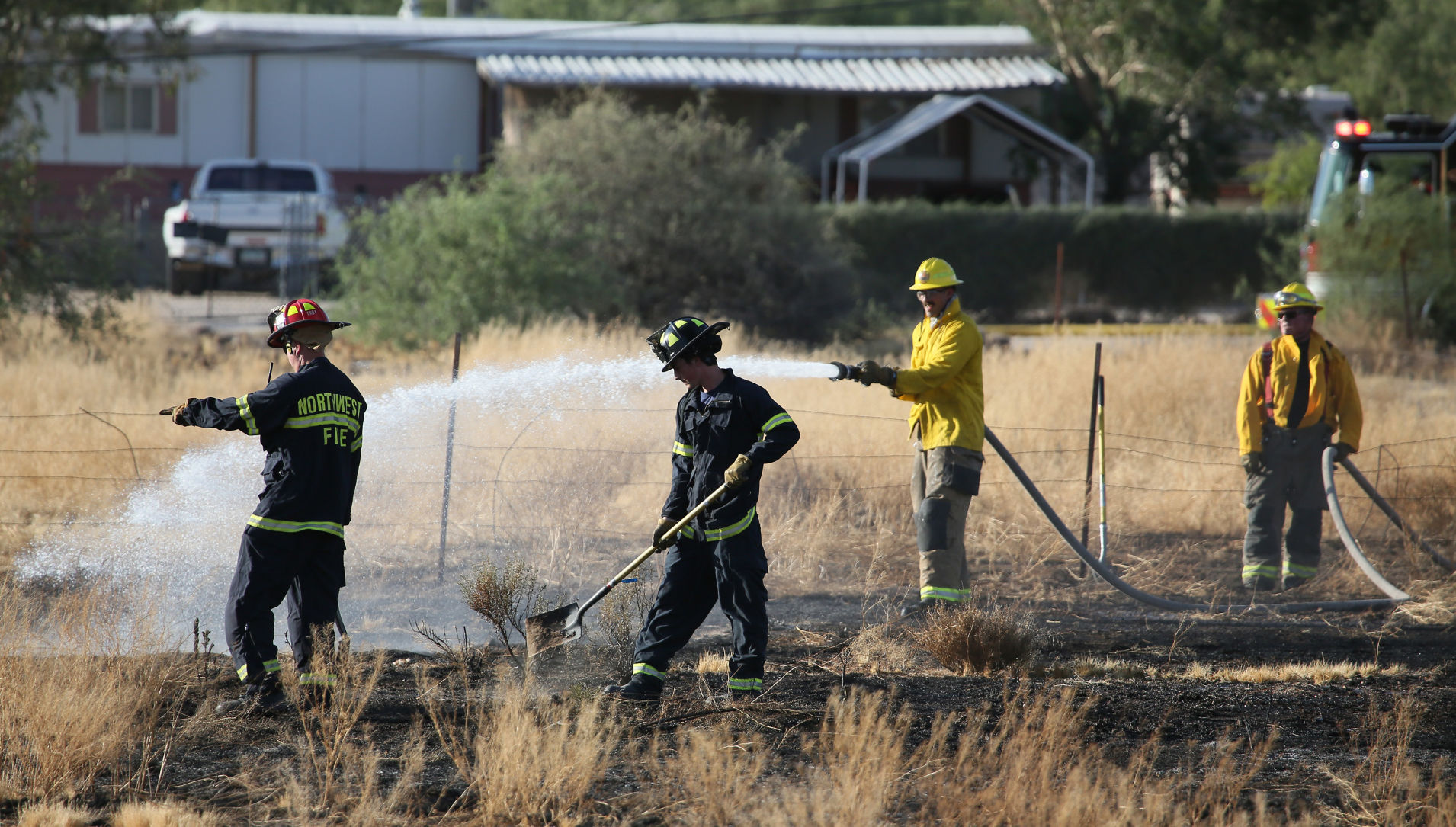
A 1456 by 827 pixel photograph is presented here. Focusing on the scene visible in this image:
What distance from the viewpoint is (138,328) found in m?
13.4

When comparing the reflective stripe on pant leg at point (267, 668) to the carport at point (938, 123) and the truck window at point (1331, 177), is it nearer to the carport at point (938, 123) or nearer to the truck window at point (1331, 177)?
the truck window at point (1331, 177)

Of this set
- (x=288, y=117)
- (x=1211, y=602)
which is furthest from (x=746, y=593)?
(x=288, y=117)

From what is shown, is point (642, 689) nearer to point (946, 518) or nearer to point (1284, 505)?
point (946, 518)

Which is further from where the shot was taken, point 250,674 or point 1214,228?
point 1214,228

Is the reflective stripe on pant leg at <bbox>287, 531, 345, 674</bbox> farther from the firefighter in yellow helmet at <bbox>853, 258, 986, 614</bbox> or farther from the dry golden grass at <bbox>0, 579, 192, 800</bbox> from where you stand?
the firefighter in yellow helmet at <bbox>853, 258, 986, 614</bbox>

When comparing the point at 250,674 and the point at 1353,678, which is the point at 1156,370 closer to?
the point at 1353,678

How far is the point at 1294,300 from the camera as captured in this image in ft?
25.0

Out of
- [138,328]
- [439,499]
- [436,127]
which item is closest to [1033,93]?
[436,127]

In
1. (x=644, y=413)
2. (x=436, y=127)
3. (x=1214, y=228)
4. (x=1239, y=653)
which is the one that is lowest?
(x=1239, y=653)

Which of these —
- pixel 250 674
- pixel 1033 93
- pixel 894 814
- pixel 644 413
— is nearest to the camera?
pixel 894 814

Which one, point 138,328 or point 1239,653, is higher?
point 138,328

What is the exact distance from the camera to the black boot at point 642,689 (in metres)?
5.07

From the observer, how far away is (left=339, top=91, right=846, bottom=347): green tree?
14250 millimetres

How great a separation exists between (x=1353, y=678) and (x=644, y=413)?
5.47 metres
